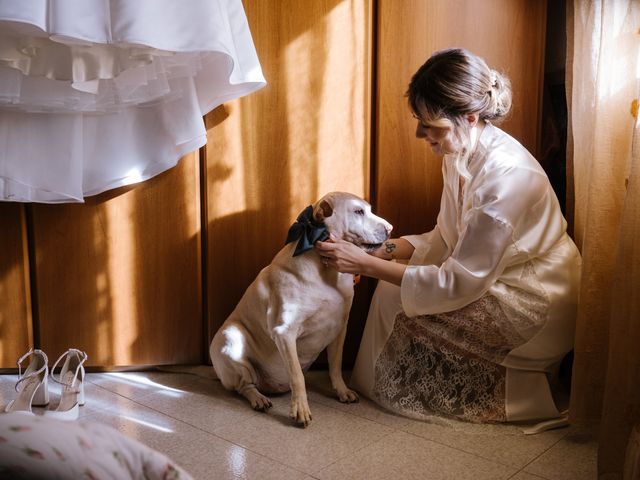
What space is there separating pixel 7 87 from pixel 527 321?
187 cm

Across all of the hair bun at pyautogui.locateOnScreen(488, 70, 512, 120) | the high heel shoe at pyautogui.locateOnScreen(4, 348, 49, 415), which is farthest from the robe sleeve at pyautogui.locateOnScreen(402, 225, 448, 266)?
the high heel shoe at pyautogui.locateOnScreen(4, 348, 49, 415)

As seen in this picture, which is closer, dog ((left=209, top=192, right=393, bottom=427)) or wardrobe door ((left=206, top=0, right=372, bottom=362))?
dog ((left=209, top=192, right=393, bottom=427))

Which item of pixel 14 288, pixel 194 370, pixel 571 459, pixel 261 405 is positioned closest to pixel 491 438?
pixel 571 459

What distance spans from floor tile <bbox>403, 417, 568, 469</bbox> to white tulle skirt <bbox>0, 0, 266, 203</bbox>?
1.32 m

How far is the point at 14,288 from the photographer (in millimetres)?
2322

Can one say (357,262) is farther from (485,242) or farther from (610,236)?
(610,236)

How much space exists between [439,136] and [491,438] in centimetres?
98

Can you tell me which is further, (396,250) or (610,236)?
(396,250)

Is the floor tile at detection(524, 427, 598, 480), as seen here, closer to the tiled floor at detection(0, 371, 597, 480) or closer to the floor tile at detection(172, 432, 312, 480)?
the tiled floor at detection(0, 371, 597, 480)

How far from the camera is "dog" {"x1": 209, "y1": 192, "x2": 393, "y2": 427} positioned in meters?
1.99

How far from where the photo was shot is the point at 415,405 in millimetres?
1962

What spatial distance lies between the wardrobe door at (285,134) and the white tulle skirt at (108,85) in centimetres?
18

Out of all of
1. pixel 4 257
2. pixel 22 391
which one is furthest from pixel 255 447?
pixel 4 257

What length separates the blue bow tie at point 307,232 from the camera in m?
1.99
